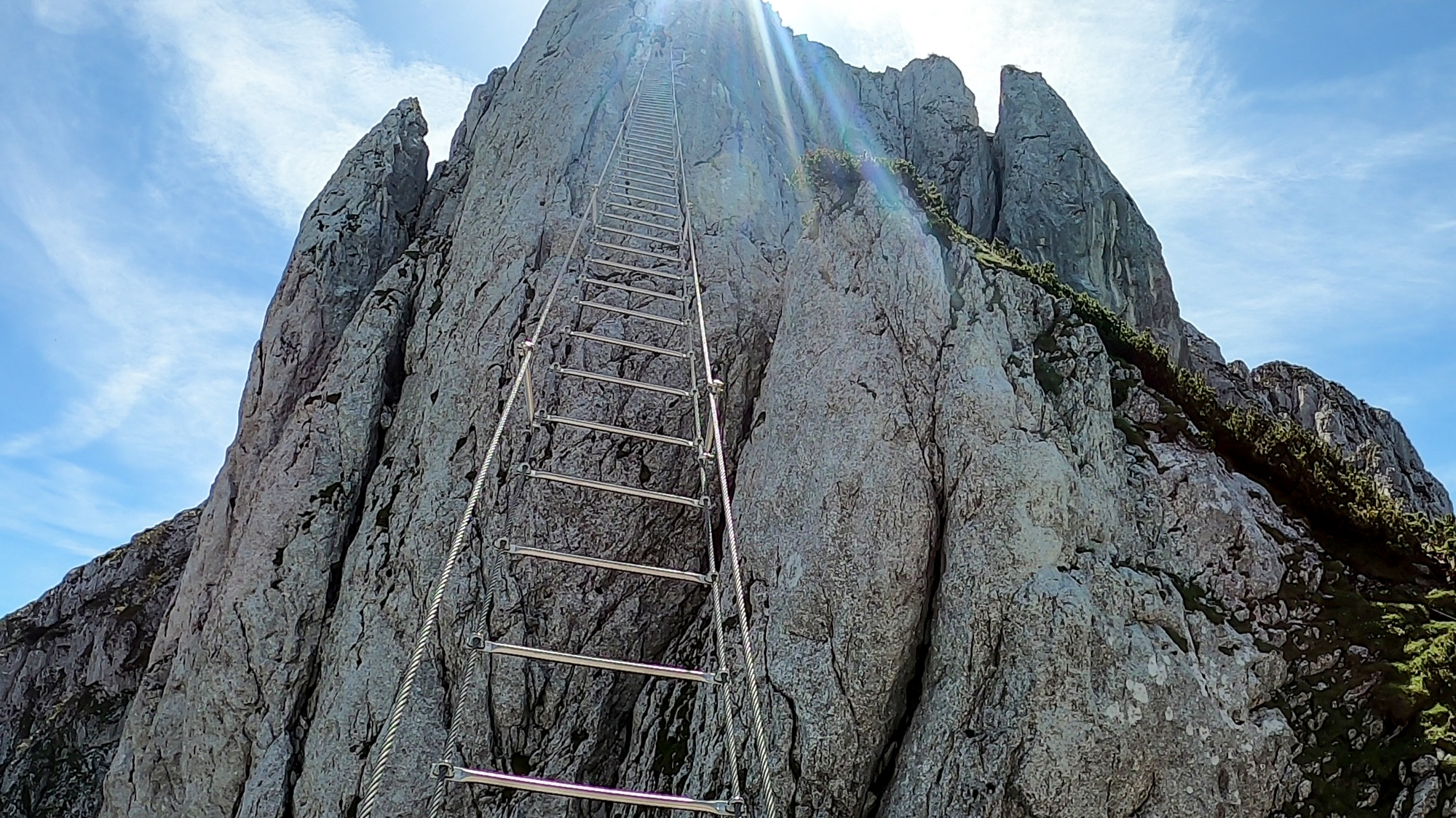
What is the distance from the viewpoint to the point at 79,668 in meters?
27.3

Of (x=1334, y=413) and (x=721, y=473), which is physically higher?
(x=1334, y=413)

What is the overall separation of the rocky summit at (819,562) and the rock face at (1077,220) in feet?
18.3

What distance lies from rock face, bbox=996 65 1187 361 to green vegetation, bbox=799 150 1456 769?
493 inches

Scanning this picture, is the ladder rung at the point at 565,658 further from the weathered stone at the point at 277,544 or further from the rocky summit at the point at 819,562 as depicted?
the weathered stone at the point at 277,544

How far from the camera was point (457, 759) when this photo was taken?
13328mm

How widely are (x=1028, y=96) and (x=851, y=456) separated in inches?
1096

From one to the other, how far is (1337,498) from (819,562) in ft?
25.3

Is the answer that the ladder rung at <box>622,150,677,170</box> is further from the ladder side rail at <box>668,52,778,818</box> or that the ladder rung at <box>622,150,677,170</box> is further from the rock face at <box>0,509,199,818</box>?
the rock face at <box>0,509,199,818</box>

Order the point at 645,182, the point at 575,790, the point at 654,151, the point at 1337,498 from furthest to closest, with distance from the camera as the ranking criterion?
the point at 654,151 → the point at 645,182 → the point at 1337,498 → the point at 575,790

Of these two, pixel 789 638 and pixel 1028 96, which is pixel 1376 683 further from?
pixel 1028 96

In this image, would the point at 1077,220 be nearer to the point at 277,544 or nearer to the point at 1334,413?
the point at 1334,413

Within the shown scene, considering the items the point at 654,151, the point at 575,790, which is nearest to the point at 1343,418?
the point at 654,151

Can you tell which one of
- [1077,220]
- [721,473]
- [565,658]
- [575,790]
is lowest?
[575,790]

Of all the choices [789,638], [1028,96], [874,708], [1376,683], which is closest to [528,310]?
[789,638]
